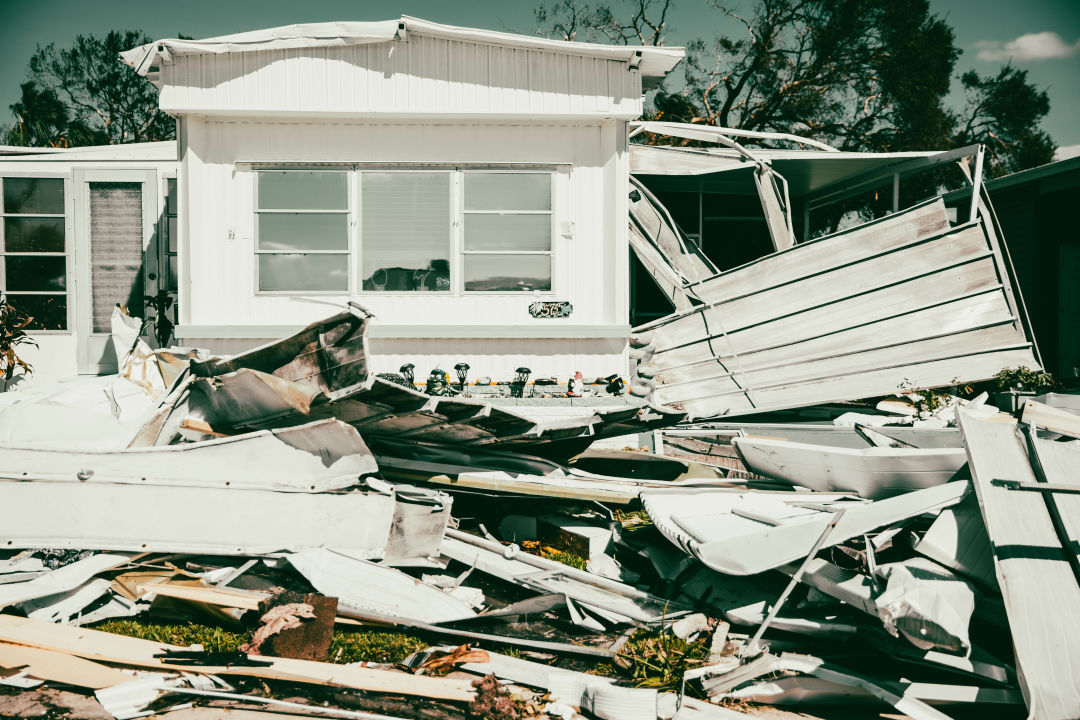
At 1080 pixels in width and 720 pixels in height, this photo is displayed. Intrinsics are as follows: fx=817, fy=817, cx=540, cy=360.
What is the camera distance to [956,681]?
3.51 metres

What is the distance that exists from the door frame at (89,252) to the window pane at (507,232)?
4.25m

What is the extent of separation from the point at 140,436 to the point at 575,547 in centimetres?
278

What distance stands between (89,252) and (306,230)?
3525mm

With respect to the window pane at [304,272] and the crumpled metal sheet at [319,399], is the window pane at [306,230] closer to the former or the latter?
the window pane at [304,272]

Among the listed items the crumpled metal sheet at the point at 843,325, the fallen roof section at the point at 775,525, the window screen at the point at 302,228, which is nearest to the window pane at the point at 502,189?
the window screen at the point at 302,228

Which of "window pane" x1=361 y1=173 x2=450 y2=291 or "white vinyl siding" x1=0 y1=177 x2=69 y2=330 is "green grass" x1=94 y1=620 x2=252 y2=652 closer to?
"window pane" x1=361 y1=173 x2=450 y2=291

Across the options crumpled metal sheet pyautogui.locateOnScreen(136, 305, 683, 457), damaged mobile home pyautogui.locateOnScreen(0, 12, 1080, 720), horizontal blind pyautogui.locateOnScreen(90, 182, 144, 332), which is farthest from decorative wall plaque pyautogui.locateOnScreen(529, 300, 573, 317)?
horizontal blind pyautogui.locateOnScreen(90, 182, 144, 332)

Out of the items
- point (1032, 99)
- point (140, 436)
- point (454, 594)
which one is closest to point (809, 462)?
point (454, 594)

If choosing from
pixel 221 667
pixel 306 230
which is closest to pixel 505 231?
pixel 306 230

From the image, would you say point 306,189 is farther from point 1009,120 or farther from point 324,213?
point 1009,120

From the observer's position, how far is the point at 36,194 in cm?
969

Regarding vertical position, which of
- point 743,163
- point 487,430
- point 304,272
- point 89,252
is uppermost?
point 743,163

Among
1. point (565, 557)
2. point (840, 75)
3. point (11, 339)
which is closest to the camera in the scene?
point (565, 557)

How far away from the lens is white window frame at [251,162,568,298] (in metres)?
7.79
